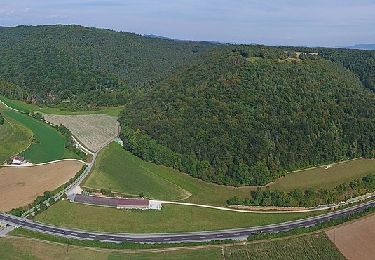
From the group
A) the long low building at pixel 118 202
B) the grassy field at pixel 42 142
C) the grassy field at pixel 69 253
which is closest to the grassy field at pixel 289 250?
the grassy field at pixel 69 253

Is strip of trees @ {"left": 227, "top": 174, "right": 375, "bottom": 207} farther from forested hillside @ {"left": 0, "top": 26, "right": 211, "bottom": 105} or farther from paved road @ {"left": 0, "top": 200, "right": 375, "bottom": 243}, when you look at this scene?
forested hillside @ {"left": 0, "top": 26, "right": 211, "bottom": 105}

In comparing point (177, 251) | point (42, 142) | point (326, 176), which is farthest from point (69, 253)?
point (326, 176)

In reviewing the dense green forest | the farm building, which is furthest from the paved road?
the farm building

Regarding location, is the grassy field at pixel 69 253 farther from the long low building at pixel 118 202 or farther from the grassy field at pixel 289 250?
the long low building at pixel 118 202

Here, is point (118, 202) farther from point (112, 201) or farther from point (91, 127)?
point (91, 127)

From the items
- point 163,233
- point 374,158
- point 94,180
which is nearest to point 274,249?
point 163,233

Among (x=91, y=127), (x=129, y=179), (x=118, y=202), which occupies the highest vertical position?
(x=91, y=127)

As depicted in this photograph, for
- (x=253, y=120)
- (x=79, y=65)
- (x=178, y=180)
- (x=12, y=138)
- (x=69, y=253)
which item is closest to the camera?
(x=69, y=253)
